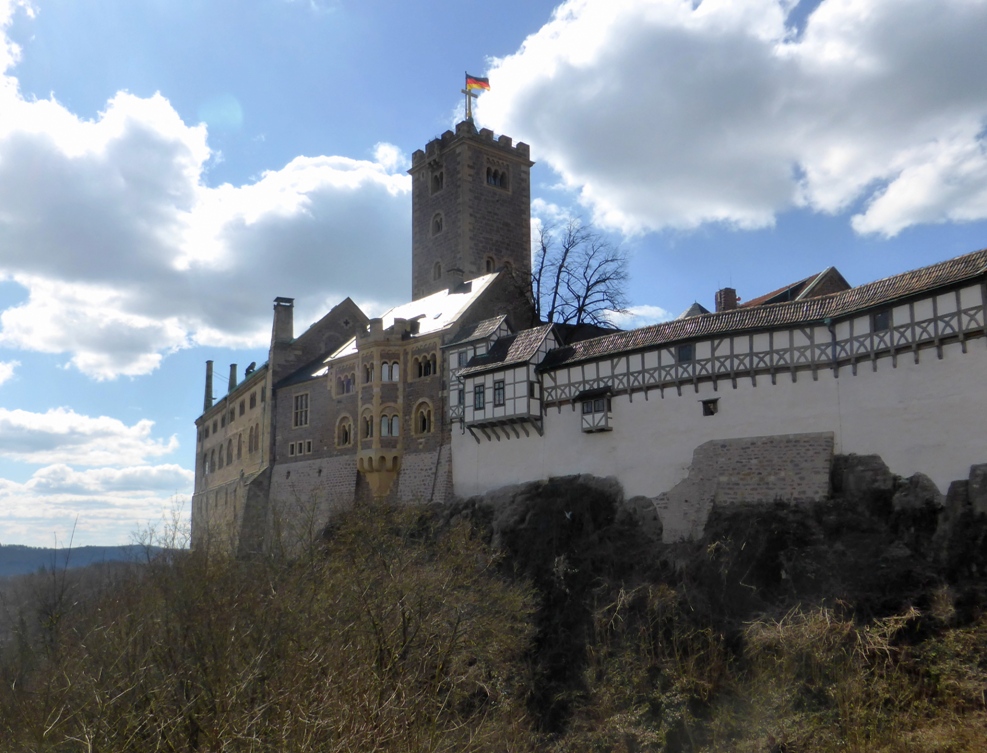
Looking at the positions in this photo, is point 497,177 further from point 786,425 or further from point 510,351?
point 786,425

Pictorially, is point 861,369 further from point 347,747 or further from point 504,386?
point 347,747

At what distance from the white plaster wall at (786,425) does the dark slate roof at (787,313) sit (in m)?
1.34

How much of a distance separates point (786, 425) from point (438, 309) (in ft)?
55.5

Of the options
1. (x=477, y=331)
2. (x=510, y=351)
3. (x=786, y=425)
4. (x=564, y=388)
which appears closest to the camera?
(x=786, y=425)

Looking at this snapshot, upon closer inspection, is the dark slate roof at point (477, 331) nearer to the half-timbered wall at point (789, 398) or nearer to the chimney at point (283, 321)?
the half-timbered wall at point (789, 398)

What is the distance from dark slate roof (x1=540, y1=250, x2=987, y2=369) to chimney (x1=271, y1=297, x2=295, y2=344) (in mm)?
16987

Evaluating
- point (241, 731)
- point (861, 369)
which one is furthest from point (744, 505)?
point (241, 731)

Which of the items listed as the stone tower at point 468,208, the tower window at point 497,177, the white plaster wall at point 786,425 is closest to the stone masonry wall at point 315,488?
the white plaster wall at point 786,425

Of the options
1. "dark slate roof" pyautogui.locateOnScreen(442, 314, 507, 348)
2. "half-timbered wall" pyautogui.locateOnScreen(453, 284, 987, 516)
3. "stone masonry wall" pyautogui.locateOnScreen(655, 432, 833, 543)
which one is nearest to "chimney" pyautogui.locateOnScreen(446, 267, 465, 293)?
"dark slate roof" pyautogui.locateOnScreen(442, 314, 507, 348)

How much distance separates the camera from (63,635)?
19500mm

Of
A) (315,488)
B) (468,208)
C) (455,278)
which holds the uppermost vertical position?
(468,208)

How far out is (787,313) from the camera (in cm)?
2320

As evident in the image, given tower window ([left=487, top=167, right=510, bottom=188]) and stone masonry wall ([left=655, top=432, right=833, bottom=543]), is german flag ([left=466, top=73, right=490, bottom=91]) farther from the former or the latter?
stone masonry wall ([left=655, top=432, right=833, bottom=543])

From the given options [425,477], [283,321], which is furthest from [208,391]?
[425,477]
